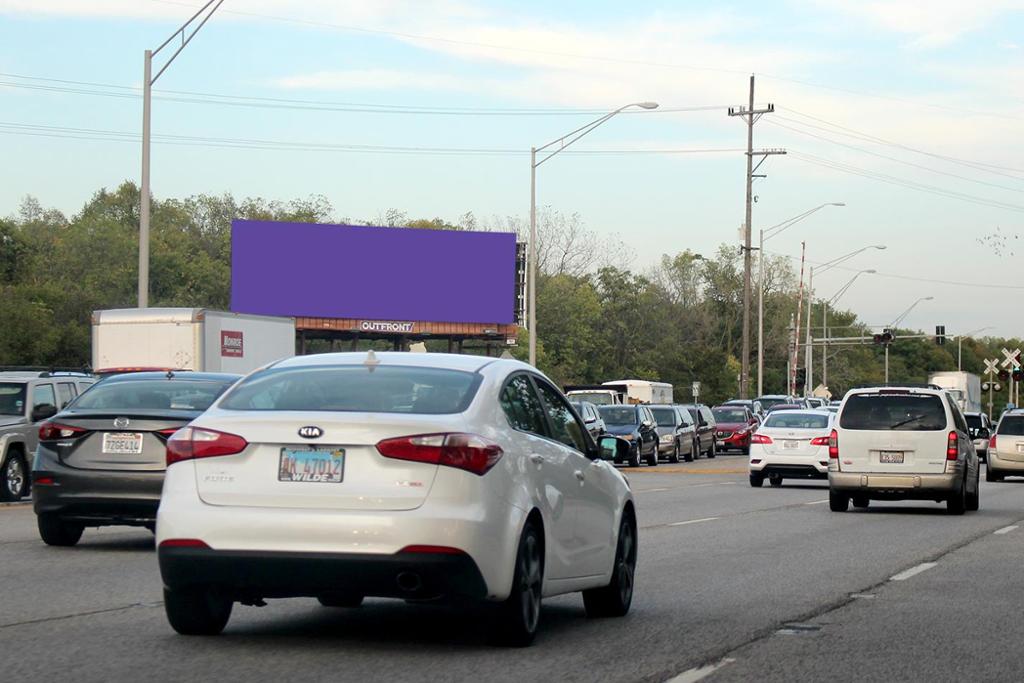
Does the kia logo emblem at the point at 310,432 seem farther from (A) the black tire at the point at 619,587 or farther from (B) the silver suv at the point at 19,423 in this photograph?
(B) the silver suv at the point at 19,423

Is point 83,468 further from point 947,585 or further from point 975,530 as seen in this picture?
point 975,530

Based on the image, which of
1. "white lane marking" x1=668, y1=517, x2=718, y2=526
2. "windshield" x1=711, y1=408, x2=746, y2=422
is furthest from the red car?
"white lane marking" x1=668, y1=517, x2=718, y2=526

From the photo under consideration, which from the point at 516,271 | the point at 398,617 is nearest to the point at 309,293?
the point at 516,271

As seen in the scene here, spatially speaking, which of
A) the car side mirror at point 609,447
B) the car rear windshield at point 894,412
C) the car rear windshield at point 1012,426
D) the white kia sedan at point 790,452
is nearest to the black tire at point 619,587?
the car side mirror at point 609,447

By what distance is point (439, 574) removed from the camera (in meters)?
8.65

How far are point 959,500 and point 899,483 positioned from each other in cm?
95

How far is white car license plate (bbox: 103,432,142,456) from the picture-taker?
15.6m

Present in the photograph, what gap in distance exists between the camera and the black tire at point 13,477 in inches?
906

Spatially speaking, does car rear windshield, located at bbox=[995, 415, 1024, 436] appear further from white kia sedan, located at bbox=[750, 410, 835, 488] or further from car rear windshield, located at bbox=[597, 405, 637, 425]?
car rear windshield, located at bbox=[597, 405, 637, 425]

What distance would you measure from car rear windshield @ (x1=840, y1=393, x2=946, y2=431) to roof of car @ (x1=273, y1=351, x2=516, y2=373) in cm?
1575

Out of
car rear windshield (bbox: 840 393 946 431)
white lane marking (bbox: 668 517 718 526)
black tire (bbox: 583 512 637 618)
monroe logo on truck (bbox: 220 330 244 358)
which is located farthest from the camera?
monroe logo on truck (bbox: 220 330 244 358)

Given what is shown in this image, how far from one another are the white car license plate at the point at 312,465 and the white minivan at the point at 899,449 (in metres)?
16.9

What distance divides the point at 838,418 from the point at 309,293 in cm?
5345

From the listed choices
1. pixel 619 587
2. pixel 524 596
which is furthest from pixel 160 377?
pixel 524 596
